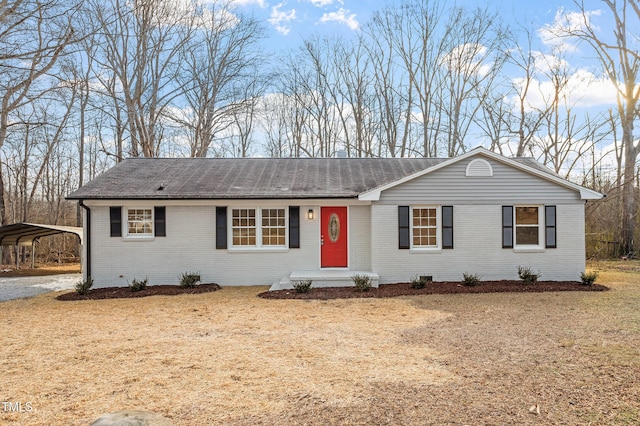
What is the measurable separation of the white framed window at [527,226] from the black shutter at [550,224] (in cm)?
21

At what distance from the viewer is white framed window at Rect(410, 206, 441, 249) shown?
459 inches

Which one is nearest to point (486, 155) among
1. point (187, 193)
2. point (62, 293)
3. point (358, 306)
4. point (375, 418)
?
point (358, 306)

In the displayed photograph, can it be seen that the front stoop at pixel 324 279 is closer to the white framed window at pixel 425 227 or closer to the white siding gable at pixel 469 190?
the white framed window at pixel 425 227

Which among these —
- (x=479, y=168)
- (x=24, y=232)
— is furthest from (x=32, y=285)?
(x=479, y=168)

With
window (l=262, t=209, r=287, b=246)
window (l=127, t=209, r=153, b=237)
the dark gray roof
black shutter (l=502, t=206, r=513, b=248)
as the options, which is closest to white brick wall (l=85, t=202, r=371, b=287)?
window (l=127, t=209, r=153, b=237)

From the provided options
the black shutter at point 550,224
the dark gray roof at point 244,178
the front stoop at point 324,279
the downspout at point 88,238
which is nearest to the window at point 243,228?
the dark gray roof at point 244,178

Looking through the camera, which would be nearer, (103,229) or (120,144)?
(103,229)

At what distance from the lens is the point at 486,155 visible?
37.7ft

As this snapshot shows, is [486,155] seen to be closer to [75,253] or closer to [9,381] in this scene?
[9,381]

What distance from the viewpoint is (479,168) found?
11.5 metres

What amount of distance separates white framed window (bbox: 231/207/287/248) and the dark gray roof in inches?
23.9

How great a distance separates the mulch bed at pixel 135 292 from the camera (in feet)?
34.3

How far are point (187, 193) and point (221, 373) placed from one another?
7.72 metres

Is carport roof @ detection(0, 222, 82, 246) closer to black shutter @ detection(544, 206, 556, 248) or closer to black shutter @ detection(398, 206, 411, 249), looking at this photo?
black shutter @ detection(398, 206, 411, 249)
